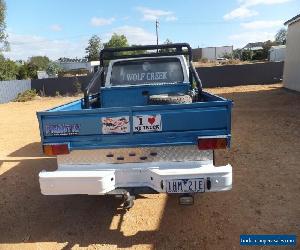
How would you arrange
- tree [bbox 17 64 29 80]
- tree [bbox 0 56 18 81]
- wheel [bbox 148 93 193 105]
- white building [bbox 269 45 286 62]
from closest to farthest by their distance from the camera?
wheel [bbox 148 93 193 105], tree [bbox 0 56 18 81], tree [bbox 17 64 29 80], white building [bbox 269 45 286 62]

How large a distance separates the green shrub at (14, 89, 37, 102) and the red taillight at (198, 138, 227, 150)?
2230 cm

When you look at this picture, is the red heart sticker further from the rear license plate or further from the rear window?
the rear window

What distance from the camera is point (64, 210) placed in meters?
5.04

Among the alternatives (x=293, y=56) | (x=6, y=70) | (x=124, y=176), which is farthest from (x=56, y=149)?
(x=6, y=70)

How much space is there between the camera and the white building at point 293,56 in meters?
17.3

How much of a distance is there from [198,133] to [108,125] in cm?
111

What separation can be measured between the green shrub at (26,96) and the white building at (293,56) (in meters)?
18.0

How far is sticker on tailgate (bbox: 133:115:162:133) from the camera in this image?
3.90 meters

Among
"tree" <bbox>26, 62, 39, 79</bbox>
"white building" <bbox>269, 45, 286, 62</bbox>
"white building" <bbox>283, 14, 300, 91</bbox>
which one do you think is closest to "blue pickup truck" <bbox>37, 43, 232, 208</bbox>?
"white building" <bbox>283, 14, 300, 91</bbox>

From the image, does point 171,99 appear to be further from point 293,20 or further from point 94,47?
point 94,47

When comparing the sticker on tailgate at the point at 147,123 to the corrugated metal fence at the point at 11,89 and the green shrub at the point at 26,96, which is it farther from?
the corrugated metal fence at the point at 11,89

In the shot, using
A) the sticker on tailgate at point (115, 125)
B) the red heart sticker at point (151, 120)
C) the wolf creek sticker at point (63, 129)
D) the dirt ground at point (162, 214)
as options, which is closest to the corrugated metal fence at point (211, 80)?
the dirt ground at point (162, 214)

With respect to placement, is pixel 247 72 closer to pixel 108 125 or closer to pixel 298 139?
pixel 298 139

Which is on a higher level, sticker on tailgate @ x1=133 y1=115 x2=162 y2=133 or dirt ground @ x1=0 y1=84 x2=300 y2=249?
sticker on tailgate @ x1=133 y1=115 x2=162 y2=133
